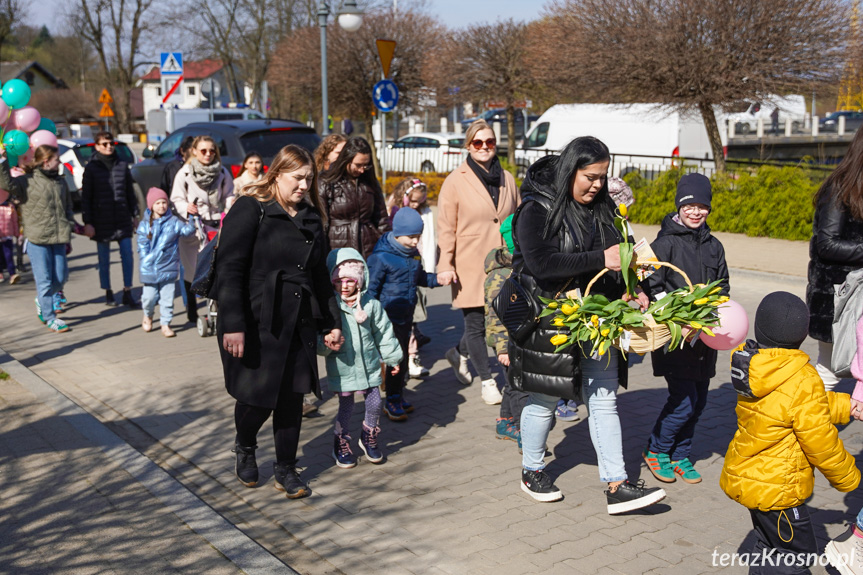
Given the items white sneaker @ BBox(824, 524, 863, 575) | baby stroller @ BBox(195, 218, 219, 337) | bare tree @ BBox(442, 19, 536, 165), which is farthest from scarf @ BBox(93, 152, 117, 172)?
bare tree @ BBox(442, 19, 536, 165)

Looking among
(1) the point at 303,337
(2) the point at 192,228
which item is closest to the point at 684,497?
(1) the point at 303,337

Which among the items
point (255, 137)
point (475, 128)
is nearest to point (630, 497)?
point (475, 128)

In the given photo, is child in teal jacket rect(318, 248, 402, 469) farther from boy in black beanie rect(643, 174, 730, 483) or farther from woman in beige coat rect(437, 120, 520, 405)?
boy in black beanie rect(643, 174, 730, 483)

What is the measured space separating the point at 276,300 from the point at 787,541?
2590mm

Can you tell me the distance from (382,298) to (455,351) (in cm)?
131

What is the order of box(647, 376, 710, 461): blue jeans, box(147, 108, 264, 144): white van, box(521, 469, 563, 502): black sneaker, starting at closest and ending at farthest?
box(521, 469, 563, 502): black sneaker < box(647, 376, 710, 461): blue jeans < box(147, 108, 264, 144): white van

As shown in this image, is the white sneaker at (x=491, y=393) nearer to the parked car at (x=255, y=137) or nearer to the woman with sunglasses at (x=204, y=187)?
the woman with sunglasses at (x=204, y=187)

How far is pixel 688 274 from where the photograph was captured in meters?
4.69

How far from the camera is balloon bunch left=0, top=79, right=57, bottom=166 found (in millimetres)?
7578

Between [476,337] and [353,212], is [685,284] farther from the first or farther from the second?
[353,212]

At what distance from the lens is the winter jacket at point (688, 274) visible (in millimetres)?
4648

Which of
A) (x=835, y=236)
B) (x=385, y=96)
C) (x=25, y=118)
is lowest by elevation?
(x=835, y=236)

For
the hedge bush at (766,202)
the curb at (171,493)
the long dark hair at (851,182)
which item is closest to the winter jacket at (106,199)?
the curb at (171,493)

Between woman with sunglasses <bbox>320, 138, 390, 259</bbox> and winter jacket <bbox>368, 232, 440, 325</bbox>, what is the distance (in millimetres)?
632
